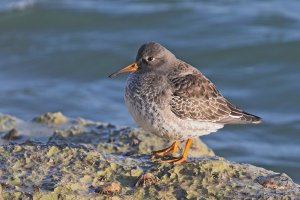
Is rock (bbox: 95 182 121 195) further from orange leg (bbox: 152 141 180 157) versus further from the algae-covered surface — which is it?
orange leg (bbox: 152 141 180 157)

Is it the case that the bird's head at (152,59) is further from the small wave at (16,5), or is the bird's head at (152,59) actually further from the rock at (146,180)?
the small wave at (16,5)

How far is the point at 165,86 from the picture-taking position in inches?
280

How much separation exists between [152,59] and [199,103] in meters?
0.75

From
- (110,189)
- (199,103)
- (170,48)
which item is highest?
(170,48)

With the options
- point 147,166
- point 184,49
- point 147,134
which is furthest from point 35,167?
point 184,49

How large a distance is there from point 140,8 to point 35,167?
11896mm

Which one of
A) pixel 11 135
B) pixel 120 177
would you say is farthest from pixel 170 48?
pixel 120 177

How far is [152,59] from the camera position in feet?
24.6

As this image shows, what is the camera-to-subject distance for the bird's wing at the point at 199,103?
701cm

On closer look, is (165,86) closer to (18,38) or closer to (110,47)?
(110,47)

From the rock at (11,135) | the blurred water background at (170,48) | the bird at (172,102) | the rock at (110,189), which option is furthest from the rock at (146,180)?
the blurred water background at (170,48)

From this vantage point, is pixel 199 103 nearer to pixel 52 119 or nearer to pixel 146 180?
pixel 146 180

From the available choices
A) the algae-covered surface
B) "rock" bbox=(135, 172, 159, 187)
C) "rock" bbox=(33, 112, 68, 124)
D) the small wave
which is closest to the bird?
the algae-covered surface

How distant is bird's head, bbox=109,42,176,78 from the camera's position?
24.4 ft
